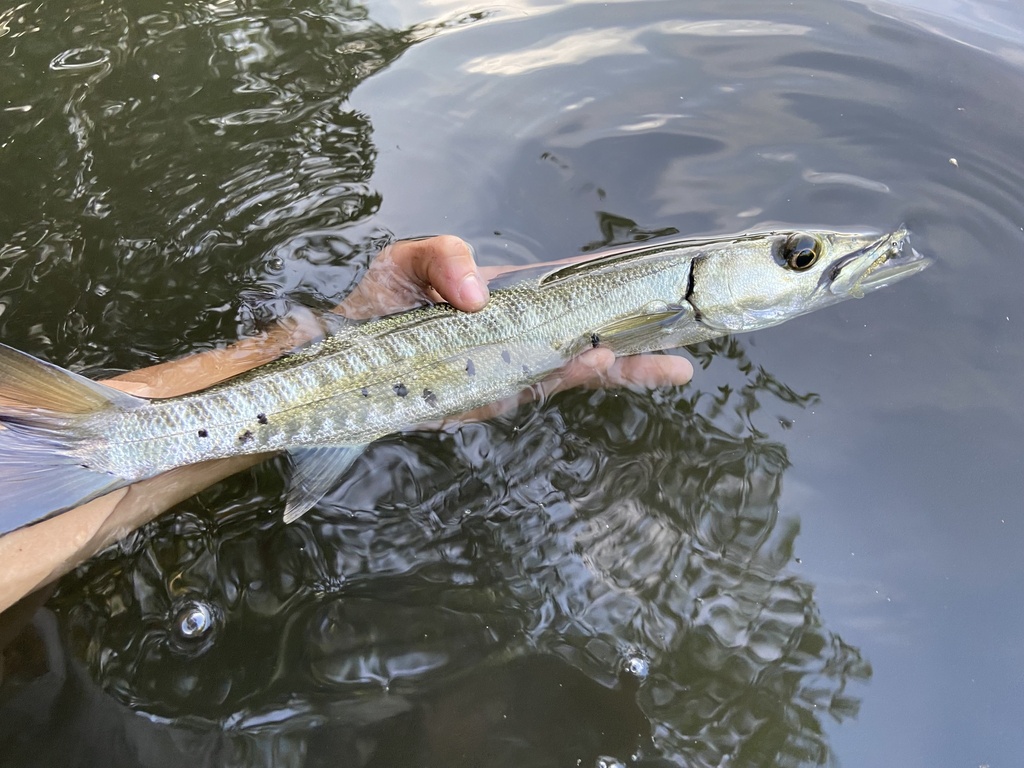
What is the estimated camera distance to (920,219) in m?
3.65

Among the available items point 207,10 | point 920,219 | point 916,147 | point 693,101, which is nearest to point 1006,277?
point 920,219

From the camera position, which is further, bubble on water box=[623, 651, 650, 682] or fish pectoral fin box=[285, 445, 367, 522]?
bubble on water box=[623, 651, 650, 682]

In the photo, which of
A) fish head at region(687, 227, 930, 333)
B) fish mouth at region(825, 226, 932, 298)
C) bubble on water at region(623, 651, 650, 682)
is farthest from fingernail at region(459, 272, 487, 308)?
bubble on water at region(623, 651, 650, 682)

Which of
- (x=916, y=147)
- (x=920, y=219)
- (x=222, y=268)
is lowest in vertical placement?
(x=222, y=268)

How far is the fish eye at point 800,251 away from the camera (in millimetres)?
2855

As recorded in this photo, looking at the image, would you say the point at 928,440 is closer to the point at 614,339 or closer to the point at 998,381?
the point at 998,381

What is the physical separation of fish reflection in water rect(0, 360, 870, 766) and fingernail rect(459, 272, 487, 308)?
786 mm

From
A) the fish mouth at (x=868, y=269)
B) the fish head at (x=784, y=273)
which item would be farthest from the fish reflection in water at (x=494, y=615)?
the fish mouth at (x=868, y=269)

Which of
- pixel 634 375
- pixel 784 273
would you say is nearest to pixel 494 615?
pixel 634 375

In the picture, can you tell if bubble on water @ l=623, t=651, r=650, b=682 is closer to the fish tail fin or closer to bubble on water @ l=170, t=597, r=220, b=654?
bubble on water @ l=170, t=597, r=220, b=654

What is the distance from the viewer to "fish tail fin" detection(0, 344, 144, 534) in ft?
7.18

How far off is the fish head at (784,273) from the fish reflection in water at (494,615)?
0.71m

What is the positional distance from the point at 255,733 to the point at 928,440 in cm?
357

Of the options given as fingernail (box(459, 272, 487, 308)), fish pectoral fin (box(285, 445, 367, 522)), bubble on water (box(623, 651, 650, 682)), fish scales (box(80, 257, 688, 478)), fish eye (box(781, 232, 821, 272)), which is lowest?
bubble on water (box(623, 651, 650, 682))
